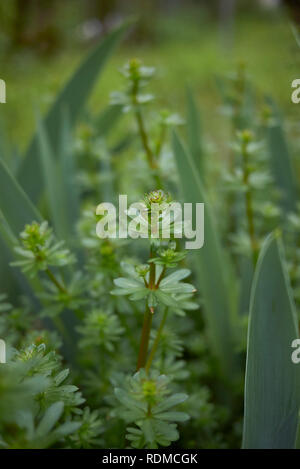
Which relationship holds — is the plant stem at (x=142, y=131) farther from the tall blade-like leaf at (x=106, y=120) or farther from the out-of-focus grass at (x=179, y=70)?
the tall blade-like leaf at (x=106, y=120)

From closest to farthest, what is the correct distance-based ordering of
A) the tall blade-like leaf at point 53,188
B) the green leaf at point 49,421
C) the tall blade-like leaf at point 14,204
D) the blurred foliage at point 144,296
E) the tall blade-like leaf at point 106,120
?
the green leaf at point 49,421 → the blurred foliage at point 144,296 → the tall blade-like leaf at point 14,204 → the tall blade-like leaf at point 53,188 → the tall blade-like leaf at point 106,120

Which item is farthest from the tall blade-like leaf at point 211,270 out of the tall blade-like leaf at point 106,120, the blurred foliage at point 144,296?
the tall blade-like leaf at point 106,120

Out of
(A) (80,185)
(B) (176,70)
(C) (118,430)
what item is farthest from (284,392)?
(B) (176,70)

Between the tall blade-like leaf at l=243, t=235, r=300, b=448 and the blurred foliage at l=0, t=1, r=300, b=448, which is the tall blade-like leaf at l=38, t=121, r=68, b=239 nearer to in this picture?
the blurred foliage at l=0, t=1, r=300, b=448

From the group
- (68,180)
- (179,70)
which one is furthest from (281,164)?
(179,70)

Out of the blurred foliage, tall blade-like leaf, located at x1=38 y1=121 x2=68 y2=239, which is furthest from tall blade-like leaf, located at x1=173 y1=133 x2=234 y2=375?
tall blade-like leaf, located at x1=38 y1=121 x2=68 y2=239
